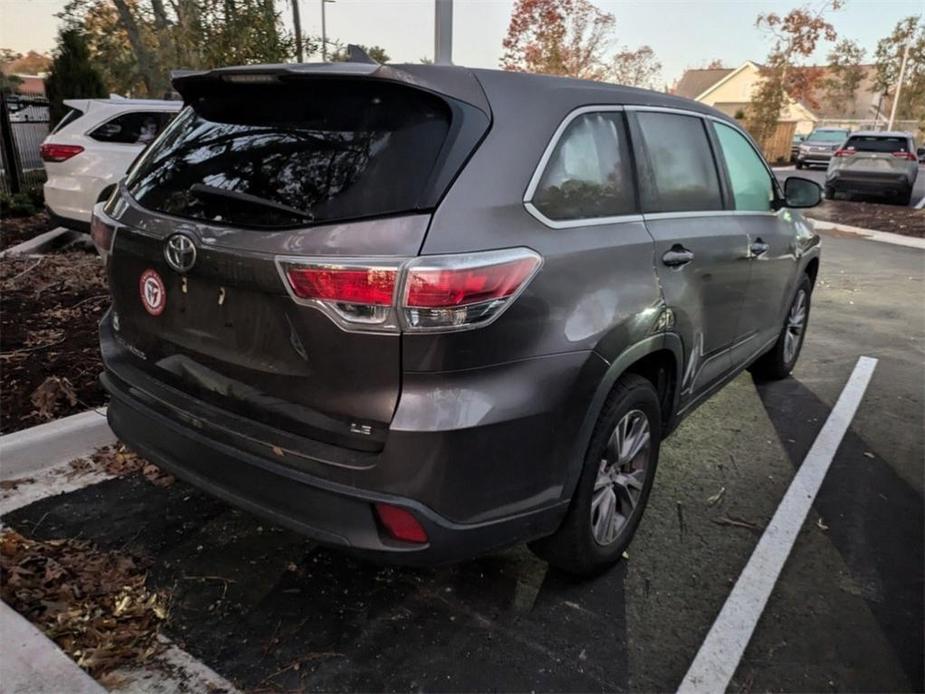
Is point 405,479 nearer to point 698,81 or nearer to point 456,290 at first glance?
point 456,290

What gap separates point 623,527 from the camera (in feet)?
9.46

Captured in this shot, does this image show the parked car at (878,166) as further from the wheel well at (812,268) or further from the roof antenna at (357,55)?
the roof antenna at (357,55)

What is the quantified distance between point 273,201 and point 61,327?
3764 millimetres

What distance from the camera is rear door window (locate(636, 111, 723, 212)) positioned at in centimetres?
293

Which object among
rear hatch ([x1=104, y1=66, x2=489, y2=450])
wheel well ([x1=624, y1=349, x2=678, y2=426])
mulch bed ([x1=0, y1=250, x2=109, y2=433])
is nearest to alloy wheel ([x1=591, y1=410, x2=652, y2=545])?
wheel well ([x1=624, y1=349, x2=678, y2=426])

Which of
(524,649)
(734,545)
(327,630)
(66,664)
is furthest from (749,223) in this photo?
(66,664)

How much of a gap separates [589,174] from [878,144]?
18.6 m

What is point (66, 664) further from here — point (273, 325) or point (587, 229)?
point (587, 229)

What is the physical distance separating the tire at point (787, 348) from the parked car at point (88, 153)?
645cm

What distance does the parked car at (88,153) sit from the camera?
7.66 metres

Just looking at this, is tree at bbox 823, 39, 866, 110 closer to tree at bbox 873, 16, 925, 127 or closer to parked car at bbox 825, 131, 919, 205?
tree at bbox 873, 16, 925, 127

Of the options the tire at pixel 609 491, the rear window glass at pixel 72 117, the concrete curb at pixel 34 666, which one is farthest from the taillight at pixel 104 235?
the rear window glass at pixel 72 117

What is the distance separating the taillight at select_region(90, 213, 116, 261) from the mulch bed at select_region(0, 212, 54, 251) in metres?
6.52

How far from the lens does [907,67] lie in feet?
144
